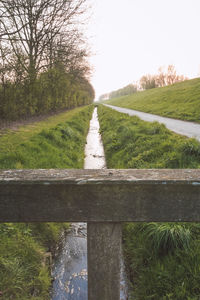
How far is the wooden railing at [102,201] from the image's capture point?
124 centimetres

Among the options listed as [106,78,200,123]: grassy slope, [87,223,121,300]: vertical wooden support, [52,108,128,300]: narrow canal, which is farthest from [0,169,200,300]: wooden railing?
[106,78,200,123]: grassy slope

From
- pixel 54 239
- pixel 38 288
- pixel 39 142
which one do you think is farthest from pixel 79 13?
pixel 38 288

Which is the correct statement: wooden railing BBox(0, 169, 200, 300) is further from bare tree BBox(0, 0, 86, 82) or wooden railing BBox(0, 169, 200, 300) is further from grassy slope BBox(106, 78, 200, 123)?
grassy slope BBox(106, 78, 200, 123)

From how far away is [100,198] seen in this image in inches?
49.3

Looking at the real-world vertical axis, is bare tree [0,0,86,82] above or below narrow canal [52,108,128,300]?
above

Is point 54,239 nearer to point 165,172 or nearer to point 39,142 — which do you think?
point 165,172

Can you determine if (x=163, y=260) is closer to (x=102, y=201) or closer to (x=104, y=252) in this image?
(x=104, y=252)

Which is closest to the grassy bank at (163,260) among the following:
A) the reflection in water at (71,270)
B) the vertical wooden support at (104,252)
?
the reflection in water at (71,270)

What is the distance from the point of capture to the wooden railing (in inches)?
48.8

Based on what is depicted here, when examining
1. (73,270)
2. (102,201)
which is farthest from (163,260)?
(102,201)

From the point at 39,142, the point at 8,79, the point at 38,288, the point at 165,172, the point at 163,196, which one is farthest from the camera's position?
the point at 8,79

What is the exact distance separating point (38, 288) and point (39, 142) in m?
5.00

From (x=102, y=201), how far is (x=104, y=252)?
0.33m

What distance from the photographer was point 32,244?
3189mm
